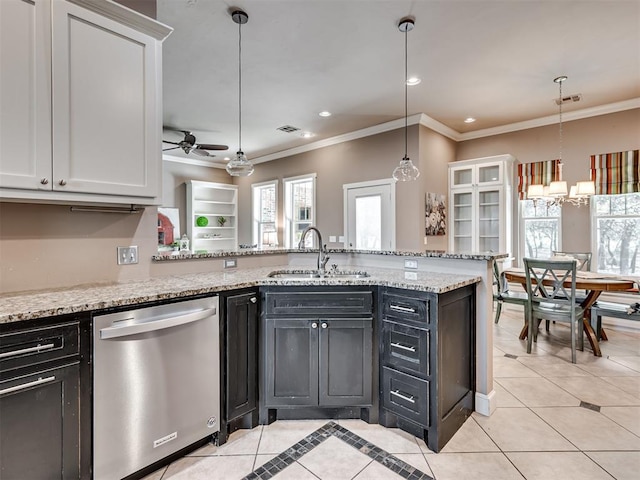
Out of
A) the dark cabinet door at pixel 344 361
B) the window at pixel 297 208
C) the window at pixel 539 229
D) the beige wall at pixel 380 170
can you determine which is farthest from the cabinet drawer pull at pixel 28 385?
the window at pixel 539 229

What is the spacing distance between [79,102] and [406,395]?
250cm

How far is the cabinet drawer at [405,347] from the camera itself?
1.95 m

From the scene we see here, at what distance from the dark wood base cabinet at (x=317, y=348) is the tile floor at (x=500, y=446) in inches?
8.7

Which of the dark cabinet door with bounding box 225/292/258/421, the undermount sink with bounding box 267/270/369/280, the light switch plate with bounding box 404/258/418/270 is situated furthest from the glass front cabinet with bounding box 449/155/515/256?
the dark cabinet door with bounding box 225/292/258/421

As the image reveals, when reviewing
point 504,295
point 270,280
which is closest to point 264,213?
point 504,295

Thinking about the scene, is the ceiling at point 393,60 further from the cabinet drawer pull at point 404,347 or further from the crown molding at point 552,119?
the cabinet drawer pull at point 404,347

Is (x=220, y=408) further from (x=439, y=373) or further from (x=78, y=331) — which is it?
(x=439, y=373)

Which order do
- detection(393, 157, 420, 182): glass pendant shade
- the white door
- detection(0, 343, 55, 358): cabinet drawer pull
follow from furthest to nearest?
the white door, detection(393, 157, 420, 182): glass pendant shade, detection(0, 343, 55, 358): cabinet drawer pull

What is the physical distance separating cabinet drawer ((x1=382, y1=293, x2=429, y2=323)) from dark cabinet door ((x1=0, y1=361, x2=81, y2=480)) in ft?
5.48

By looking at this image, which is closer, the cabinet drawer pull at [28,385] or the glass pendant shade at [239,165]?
the cabinet drawer pull at [28,385]

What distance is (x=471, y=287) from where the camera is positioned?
2.30 metres

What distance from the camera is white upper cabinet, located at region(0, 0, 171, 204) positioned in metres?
1.52

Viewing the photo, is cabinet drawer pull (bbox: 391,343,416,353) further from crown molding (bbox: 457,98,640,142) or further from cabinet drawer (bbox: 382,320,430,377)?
crown molding (bbox: 457,98,640,142)

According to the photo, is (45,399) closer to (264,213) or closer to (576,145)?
(264,213)
